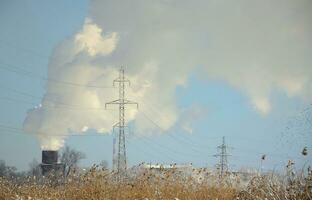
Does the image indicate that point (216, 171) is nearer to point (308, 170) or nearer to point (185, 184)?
Result: point (185, 184)

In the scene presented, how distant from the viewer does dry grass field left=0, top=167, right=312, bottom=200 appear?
36.0ft

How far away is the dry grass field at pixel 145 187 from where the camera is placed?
1098 centimetres

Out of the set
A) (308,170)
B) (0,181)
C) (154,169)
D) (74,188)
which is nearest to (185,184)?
(154,169)

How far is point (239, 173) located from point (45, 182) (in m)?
5.65

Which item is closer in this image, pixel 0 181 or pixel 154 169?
pixel 154 169

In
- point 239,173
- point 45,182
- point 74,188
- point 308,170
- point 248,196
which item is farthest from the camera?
point 45,182

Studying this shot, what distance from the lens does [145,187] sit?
12.6 metres

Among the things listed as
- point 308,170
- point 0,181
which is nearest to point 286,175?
point 308,170

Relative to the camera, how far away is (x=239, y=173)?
13.8m

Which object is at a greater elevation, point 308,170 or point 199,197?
point 308,170

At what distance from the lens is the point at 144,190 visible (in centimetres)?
1236

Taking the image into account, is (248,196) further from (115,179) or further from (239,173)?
(115,179)

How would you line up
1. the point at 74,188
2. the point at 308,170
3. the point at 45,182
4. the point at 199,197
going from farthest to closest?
the point at 45,182 < the point at 74,188 < the point at 199,197 < the point at 308,170

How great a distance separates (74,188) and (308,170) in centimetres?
601
